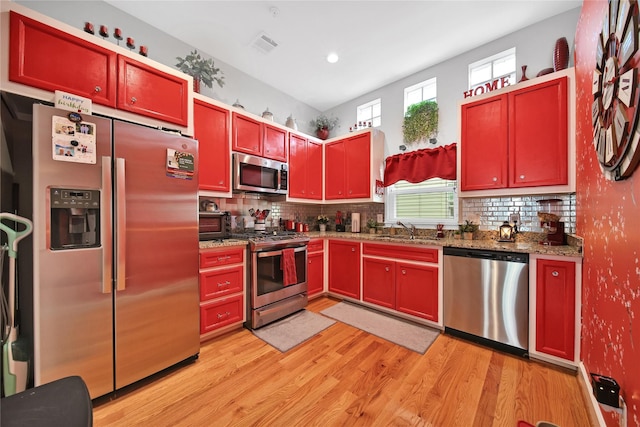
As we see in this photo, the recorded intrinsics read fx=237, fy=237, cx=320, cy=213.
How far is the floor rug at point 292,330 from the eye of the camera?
90.2 inches

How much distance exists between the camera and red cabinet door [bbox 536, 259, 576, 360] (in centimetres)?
184

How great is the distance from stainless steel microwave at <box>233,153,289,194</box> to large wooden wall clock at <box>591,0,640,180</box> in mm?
2881

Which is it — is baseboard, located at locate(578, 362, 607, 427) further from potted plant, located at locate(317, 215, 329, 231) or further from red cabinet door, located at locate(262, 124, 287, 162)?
red cabinet door, located at locate(262, 124, 287, 162)

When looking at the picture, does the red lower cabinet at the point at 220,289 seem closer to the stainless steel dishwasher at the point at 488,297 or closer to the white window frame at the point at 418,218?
the stainless steel dishwasher at the point at 488,297

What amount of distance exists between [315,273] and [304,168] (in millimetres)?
1621

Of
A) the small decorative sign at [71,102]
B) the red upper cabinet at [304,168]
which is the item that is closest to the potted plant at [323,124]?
the red upper cabinet at [304,168]

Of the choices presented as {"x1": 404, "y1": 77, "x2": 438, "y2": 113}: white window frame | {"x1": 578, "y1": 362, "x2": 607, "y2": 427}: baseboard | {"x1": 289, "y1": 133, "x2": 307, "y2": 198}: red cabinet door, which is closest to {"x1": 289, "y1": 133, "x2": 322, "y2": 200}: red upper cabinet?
{"x1": 289, "y1": 133, "x2": 307, "y2": 198}: red cabinet door

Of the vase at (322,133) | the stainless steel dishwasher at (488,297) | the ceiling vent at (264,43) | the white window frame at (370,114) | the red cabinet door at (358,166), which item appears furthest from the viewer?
the vase at (322,133)

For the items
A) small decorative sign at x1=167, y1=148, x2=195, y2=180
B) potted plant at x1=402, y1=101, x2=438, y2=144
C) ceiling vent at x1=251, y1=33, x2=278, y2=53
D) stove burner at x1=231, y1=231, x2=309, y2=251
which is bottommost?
stove burner at x1=231, y1=231, x2=309, y2=251

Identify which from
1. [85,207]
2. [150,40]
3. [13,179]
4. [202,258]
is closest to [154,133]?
[85,207]

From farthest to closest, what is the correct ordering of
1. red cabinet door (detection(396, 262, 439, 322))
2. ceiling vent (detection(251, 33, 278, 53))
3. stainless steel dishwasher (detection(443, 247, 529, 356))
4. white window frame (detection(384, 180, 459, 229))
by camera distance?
1. white window frame (detection(384, 180, 459, 229))
2. ceiling vent (detection(251, 33, 278, 53))
3. red cabinet door (detection(396, 262, 439, 322))
4. stainless steel dishwasher (detection(443, 247, 529, 356))

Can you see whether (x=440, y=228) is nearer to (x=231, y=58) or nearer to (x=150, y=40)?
(x=231, y=58)

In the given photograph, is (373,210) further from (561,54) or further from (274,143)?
(561,54)

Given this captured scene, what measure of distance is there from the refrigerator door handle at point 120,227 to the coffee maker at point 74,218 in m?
0.11
